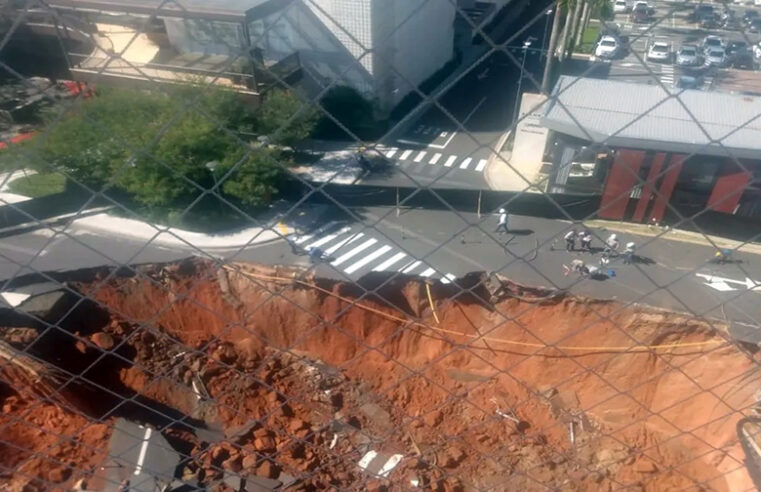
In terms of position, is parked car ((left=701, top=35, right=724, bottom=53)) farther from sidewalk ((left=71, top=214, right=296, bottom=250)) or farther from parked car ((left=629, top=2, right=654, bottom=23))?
sidewalk ((left=71, top=214, right=296, bottom=250))

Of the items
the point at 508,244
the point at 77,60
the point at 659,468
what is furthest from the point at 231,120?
the point at 659,468

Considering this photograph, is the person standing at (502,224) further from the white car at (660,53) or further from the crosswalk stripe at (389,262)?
the white car at (660,53)

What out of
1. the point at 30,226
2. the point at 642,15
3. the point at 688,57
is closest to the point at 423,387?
the point at 642,15

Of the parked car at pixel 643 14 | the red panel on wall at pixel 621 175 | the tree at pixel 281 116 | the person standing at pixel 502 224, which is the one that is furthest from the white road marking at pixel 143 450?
the red panel on wall at pixel 621 175

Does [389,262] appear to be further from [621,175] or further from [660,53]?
[660,53]

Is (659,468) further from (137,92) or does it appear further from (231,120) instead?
(137,92)

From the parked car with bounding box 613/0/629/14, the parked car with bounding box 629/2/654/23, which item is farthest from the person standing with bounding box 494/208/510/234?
the parked car with bounding box 613/0/629/14

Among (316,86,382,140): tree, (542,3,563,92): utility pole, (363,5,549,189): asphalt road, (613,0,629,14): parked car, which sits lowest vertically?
(363,5,549,189): asphalt road

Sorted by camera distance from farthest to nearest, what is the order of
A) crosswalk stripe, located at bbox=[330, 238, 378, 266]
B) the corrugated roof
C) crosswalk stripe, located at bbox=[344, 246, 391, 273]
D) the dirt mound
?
1. crosswalk stripe, located at bbox=[330, 238, 378, 266]
2. crosswalk stripe, located at bbox=[344, 246, 391, 273]
3. the corrugated roof
4. the dirt mound
